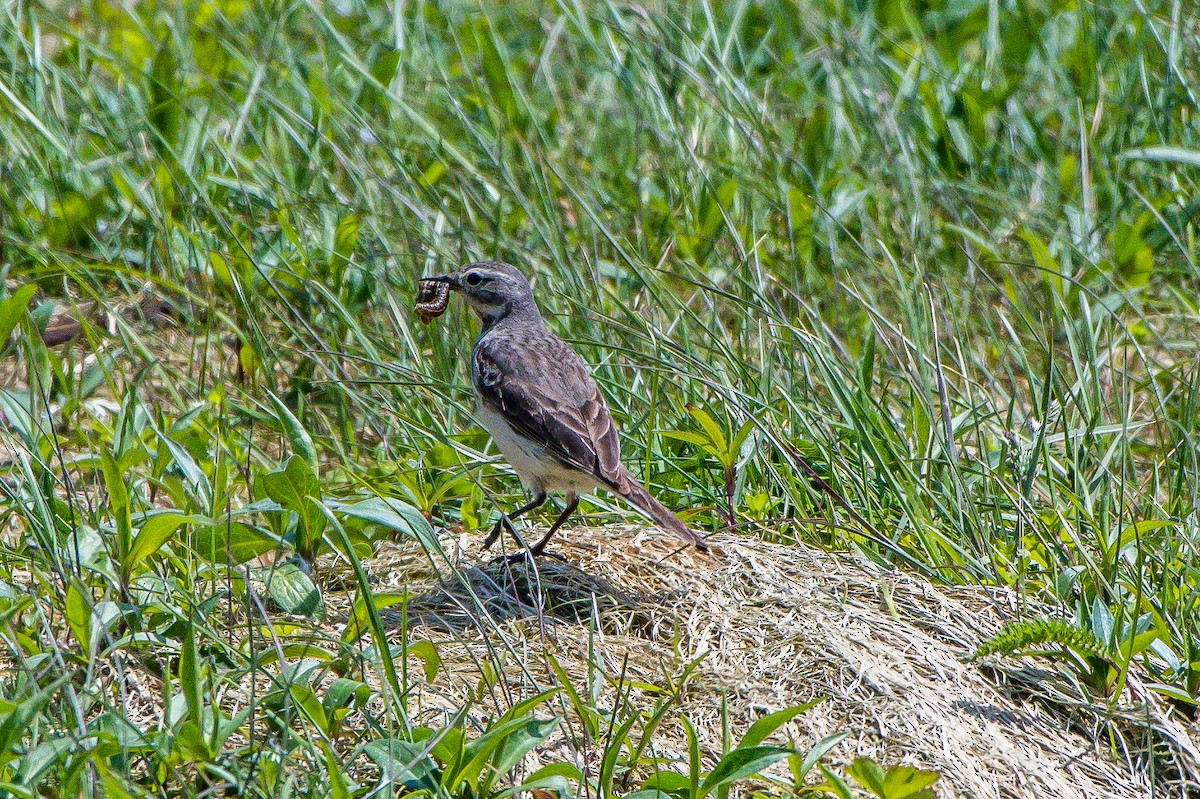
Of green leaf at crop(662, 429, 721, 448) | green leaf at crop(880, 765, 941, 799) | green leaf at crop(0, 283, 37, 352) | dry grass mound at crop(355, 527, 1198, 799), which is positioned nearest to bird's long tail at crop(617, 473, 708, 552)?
dry grass mound at crop(355, 527, 1198, 799)

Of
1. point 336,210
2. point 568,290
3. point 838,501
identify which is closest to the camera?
point 838,501

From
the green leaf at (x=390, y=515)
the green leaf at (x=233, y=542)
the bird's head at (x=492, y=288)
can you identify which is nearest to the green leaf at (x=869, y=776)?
the green leaf at (x=390, y=515)

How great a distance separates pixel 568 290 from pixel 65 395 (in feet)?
7.20

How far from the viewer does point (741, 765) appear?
11.4 ft

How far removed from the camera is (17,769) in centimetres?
333

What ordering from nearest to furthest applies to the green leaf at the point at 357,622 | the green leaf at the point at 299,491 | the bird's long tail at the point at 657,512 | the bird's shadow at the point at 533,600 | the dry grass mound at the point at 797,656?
the dry grass mound at the point at 797,656 < the green leaf at the point at 357,622 < the green leaf at the point at 299,491 < the bird's shadow at the point at 533,600 < the bird's long tail at the point at 657,512

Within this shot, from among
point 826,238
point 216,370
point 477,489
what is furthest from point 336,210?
point 826,238

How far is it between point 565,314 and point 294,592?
5.77 feet

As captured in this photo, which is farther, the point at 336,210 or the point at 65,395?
the point at 336,210

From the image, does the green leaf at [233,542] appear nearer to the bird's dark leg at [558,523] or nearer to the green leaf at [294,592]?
the green leaf at [294,592]

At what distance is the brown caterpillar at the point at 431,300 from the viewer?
Answer: 19.3 feet

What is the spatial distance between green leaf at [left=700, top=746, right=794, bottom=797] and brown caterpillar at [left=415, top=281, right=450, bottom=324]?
9.55ft

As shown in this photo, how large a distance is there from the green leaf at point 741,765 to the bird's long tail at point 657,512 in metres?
1.25

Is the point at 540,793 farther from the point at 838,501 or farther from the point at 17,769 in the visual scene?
the point at 838,501
